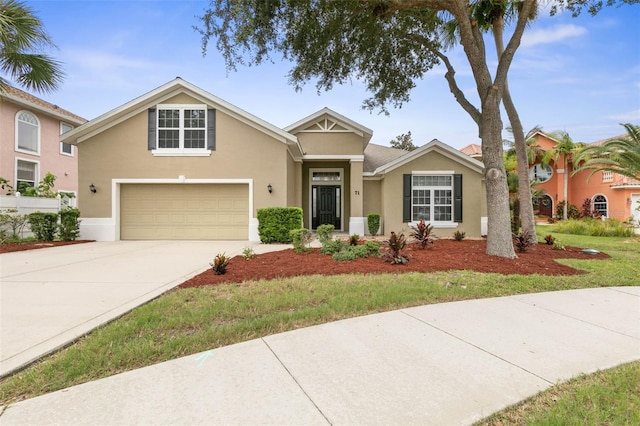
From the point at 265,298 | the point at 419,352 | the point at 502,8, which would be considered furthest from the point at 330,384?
the point at 502,8

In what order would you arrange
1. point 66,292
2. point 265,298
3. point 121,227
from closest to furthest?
point 265,298, point 66,292, point 121,227

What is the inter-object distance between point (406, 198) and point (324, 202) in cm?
437

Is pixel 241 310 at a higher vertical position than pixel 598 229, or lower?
lower

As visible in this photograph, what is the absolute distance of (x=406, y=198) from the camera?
1491 centimetres

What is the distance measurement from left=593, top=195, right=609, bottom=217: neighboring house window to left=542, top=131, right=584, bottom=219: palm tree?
1.76 m

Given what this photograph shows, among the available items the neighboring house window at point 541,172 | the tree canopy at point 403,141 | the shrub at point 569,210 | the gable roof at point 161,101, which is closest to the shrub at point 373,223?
the gable roof at point 161,101

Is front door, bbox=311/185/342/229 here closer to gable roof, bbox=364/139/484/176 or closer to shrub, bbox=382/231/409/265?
gable roof, bbox=364/139/484/176

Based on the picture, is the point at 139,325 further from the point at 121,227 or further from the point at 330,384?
the point at 121,227

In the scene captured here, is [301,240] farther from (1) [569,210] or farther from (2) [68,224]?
(1) [569,210]

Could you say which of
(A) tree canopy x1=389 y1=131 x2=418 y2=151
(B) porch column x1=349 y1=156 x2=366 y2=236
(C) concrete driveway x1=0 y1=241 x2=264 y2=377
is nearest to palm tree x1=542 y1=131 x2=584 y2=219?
(A) tree canopy x1=389 y1=131 x2=418 y2=151

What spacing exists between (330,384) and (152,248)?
31.4 ft

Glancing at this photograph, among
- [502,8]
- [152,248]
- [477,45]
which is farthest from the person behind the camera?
[152,248]

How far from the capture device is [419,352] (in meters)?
3.20

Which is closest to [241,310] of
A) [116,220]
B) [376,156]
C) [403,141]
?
[116,220]
